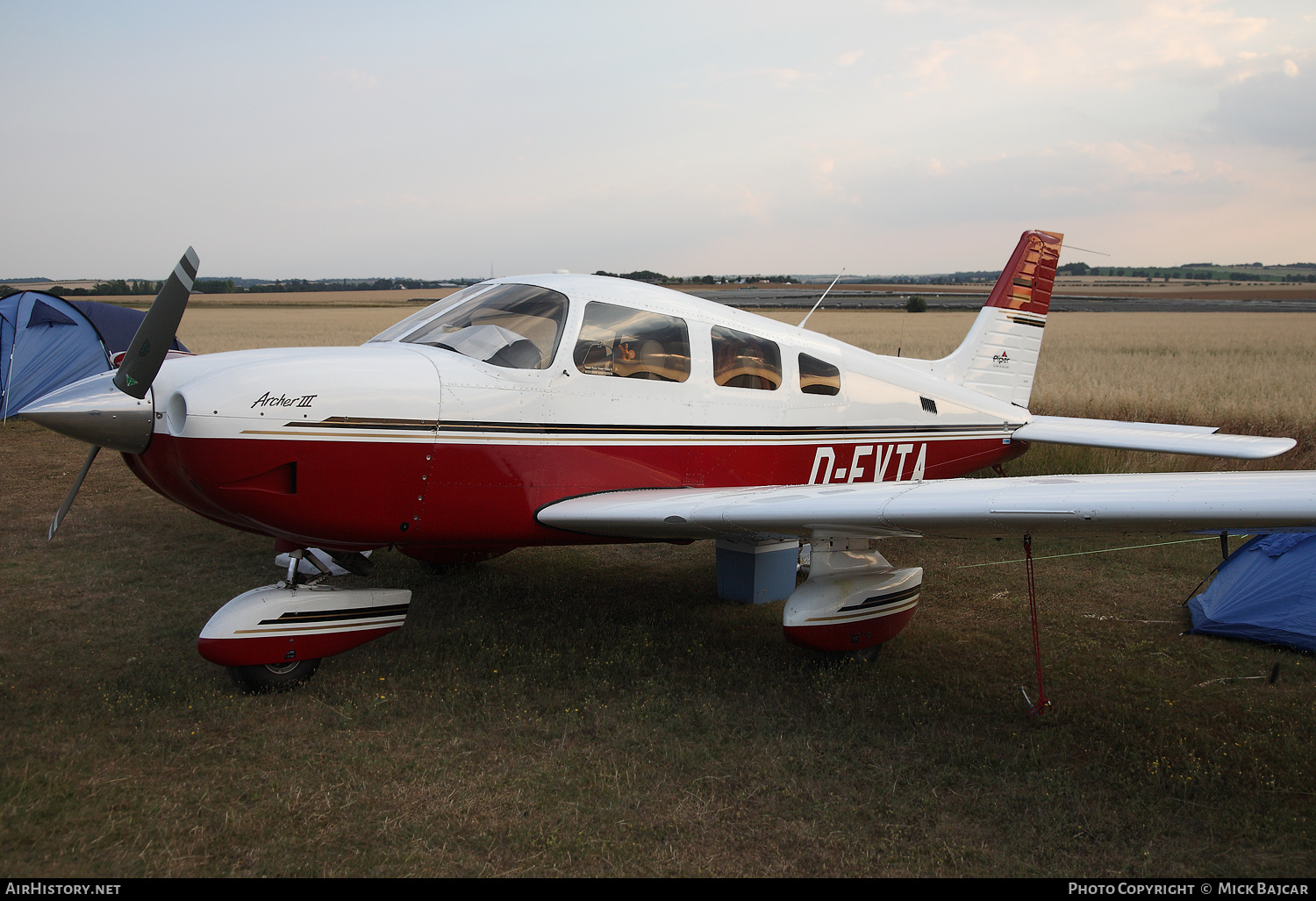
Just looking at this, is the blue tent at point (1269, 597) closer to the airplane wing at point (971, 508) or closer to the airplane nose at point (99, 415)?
the airplane wing at point (971, 508)

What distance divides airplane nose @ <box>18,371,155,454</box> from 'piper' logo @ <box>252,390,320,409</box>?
1.69 feet

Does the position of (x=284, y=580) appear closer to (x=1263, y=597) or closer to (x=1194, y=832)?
(x=1194, y=832)

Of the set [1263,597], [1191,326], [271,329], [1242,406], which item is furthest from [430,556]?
[1191,326]

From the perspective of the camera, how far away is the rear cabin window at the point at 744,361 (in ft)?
18.4

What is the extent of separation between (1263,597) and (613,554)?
16.8ft

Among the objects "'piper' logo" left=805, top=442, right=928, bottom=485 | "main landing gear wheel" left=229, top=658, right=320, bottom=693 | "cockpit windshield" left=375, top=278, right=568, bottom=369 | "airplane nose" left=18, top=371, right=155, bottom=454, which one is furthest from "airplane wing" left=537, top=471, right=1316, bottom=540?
"airplane nose" left=18, top=371, right=155, bottom=454

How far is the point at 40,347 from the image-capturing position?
14164 millimetres

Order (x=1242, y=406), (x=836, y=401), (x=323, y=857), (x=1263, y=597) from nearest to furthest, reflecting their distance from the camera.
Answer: (x=323, y=857)
(x=1263, y=597)
(x=836, y=401)
(x=1242, y=406)

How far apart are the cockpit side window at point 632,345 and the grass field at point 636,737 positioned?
5.82 feet

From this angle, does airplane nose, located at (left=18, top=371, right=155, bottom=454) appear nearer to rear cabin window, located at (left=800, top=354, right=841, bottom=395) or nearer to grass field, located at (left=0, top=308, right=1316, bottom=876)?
grass field, located at (left=0, top=308, right=1316, bottom=876)

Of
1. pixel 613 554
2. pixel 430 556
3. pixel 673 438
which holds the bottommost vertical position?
pixel 613 554

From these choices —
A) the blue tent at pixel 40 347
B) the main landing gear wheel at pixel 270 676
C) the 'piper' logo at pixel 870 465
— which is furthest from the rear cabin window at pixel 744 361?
the blue tent at pixel 40 347

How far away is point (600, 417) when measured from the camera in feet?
16.8

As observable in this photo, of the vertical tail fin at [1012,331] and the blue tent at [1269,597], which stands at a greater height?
the vertical tail fin at [1012,331]
